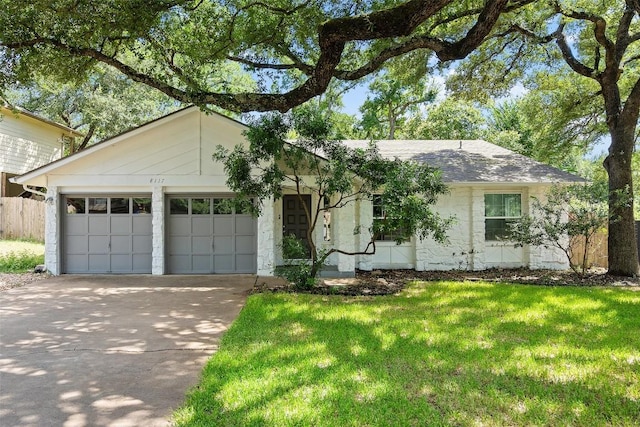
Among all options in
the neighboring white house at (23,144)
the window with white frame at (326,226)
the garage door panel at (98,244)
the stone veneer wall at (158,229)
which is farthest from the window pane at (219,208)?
the neighboring white house at (23,144)

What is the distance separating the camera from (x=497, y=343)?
5.52 meters

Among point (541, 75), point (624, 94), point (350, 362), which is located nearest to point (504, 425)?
point (350, 362)

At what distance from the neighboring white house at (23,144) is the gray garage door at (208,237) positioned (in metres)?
11.8

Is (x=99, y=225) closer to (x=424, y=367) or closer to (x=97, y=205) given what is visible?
(x=97, y=205)

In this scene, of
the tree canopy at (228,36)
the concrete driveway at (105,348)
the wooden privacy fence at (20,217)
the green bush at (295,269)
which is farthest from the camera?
the wooden privacy fence at (20,217)

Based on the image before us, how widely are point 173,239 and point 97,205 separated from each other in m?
2.50

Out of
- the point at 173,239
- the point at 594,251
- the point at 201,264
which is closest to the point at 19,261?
the point at 173,239

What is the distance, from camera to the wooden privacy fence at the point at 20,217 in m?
17.0

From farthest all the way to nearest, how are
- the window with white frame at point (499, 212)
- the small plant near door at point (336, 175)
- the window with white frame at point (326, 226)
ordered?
1. the window with white frame at point (326, 226)
2. the window with white frame at point (499, 212)
3. the small plant near door at point (336, 175)

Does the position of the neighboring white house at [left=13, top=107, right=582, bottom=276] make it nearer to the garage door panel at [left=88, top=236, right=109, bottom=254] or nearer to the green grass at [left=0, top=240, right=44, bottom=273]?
the garage door panel at [left=88, top=236, right=109, bottom=254]

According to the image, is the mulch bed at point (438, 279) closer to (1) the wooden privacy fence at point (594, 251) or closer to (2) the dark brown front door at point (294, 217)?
(1) the wooden privacy fence at point (594, 251)

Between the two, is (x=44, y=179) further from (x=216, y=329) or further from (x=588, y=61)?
(x=588, y=61)

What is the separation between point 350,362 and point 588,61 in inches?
557

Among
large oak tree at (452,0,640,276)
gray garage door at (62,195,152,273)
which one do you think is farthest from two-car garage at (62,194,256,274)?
large oak tree at (452,0,640,276)
